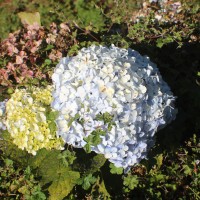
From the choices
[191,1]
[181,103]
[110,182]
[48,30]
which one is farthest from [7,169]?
[191,1]

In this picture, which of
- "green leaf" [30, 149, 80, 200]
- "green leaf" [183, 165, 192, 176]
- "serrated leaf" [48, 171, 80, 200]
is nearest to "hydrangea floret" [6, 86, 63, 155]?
"green leaf" [30, 149, 80, 200]

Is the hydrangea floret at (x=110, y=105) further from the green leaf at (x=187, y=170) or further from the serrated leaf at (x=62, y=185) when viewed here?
the green leaf at (x=187, y=170)

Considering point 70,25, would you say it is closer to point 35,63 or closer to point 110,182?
point 35,63

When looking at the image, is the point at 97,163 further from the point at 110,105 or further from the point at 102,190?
the point at 110,105

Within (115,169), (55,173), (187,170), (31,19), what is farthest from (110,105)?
(31,19)

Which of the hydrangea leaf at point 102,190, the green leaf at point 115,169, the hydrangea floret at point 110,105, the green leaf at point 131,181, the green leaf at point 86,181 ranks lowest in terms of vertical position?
the hydrangea leaf at point 102,190

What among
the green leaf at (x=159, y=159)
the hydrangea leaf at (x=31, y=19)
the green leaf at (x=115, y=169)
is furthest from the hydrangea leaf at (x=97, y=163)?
the hydrangea leaf at (x=31, y=19)
